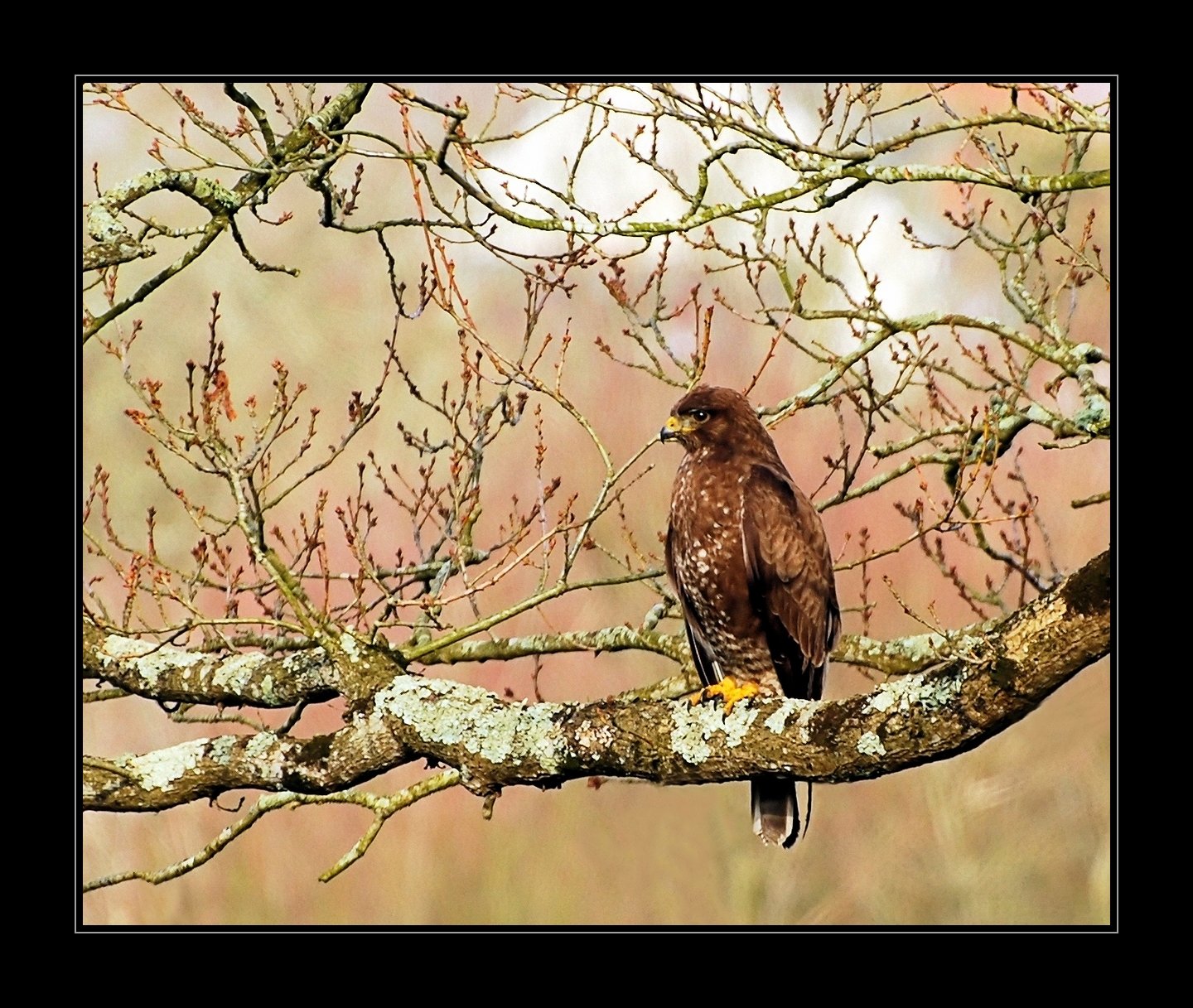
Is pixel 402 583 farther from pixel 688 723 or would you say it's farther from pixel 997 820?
pixel 997 820

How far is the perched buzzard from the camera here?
4.51 meters

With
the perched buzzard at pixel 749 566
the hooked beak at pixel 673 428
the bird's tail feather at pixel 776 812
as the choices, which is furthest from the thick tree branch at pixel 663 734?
the hooked beak at pixel 673 428

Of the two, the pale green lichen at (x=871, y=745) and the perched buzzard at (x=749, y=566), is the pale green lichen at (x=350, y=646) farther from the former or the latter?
the pale green lichen at (x=871, y=745)

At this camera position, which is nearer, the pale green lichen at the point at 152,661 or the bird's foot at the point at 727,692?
the bird's foot at the point at 727,692

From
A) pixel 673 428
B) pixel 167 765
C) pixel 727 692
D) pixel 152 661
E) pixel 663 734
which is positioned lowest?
pixel 167 765

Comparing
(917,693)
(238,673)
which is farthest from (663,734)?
(238,673)

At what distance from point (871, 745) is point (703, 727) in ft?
1.67

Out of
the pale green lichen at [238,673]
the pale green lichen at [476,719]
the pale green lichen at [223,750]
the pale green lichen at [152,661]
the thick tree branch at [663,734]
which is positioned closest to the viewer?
the thick tree branch at [663,734]

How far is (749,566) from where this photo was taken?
14.8ft

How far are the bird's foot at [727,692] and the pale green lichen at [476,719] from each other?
0.40 meters

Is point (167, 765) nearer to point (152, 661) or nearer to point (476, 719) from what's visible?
point (152, 661)

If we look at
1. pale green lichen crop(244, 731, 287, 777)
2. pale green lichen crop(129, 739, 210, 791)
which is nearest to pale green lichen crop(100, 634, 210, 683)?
pale green lichen crop(129, 739, 210, 791)

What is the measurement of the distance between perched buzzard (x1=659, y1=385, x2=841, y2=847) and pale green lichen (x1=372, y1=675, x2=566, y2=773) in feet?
2.61

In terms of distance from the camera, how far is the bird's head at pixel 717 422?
15.3 ft
